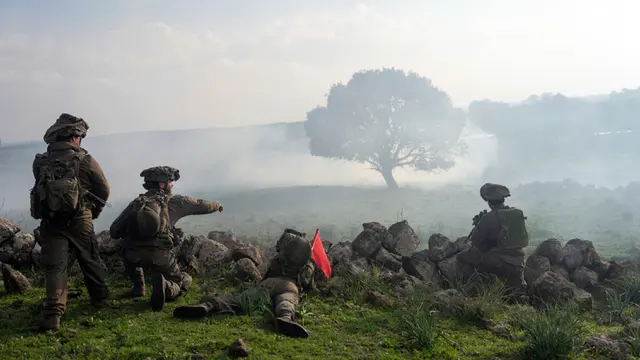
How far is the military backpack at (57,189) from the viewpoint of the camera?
5520 millimetres

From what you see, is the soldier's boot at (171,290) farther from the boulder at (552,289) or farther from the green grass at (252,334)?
the boulder at (552,289)

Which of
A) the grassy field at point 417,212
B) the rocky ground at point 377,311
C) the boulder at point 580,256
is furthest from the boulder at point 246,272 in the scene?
the grassy field at point 417,212

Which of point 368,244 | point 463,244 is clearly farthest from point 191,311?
point 463,244

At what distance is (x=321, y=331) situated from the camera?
5875 mm

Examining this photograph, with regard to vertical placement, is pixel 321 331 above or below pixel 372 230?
below

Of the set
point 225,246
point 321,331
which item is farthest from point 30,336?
point 225,246

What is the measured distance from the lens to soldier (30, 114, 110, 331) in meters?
5.53

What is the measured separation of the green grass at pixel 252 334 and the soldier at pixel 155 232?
281mm

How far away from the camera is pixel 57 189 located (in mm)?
5520

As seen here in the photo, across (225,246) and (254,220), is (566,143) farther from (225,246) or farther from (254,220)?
(225,246)

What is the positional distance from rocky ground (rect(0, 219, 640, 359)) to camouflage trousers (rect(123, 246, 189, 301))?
1.22 feet

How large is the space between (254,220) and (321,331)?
22119 mm

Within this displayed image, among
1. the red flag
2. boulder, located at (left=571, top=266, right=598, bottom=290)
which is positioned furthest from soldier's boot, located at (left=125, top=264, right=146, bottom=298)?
boulder, located at (left=571, top=266, right=598, bottom=290)

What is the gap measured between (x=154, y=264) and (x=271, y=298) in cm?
171
